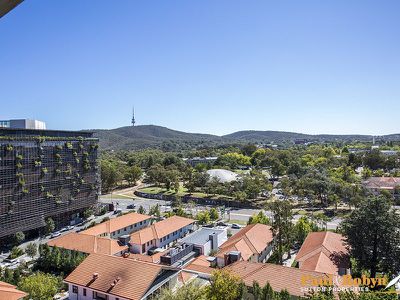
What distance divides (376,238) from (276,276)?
9892 mm

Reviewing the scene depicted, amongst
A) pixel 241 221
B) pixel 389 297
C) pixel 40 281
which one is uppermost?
pixel 389 297

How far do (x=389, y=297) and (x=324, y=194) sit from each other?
5794 cm

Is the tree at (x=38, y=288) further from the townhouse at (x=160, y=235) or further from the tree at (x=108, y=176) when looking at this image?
the tree at (x=108, y=176)

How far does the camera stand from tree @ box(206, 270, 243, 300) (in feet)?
74.6

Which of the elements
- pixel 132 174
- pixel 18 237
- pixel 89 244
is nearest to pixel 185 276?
pixel 89 244

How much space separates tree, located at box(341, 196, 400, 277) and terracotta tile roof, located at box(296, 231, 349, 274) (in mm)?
2276

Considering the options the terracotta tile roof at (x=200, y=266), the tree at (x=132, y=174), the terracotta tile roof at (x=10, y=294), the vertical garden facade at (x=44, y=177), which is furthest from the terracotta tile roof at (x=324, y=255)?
the tree at (x=132, y=174)

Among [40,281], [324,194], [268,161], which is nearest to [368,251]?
[40,281]

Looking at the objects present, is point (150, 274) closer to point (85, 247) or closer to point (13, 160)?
point (85, 247)

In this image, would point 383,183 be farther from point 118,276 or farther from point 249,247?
point 118,276

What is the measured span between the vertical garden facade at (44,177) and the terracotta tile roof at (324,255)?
39.0 m

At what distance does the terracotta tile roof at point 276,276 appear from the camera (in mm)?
25120

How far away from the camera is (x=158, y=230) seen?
43.3 meters

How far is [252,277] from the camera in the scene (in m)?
27.0
